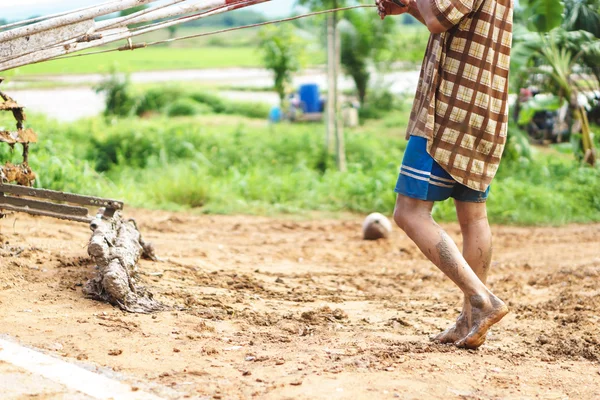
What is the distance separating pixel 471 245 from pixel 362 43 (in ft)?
45.6

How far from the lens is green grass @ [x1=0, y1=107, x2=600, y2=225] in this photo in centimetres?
836

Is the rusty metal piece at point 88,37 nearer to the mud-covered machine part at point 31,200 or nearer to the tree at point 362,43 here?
the mud-covered machine part at point 31,200

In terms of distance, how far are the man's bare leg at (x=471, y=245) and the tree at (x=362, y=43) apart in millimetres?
13440

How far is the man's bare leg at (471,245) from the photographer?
12.3 feet

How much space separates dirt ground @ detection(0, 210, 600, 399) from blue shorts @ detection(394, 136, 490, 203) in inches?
26.9

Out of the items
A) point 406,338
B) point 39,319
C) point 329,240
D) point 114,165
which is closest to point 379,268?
point 329,240

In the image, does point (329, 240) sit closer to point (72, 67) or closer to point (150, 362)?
point (150, 362)

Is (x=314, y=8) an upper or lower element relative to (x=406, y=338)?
upper

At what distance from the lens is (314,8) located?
10.8m

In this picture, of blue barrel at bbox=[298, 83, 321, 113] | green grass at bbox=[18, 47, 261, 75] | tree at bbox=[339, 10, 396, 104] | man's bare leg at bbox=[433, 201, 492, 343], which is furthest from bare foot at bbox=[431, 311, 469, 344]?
green grass at bbox=[18, 47, 261, 75]

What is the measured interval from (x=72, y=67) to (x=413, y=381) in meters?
33.0

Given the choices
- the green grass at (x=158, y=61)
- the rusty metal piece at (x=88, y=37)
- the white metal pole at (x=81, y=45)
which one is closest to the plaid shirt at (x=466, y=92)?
the white metal pole at (x=81, y=45)

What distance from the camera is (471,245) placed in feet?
12.6

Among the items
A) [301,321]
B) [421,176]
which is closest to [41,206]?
[301,321]
